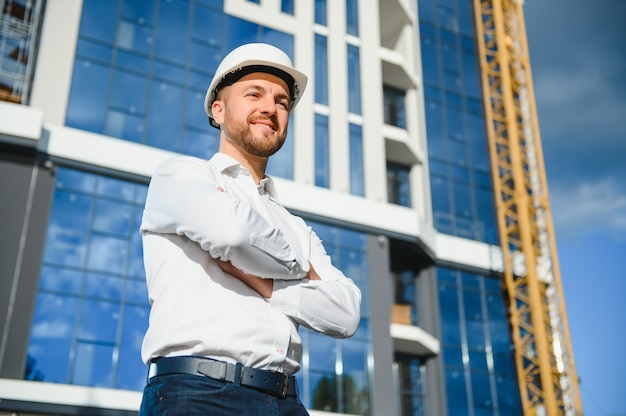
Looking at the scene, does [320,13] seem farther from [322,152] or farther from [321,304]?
[321,304]

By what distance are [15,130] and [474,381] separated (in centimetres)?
1806

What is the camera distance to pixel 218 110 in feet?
10.9

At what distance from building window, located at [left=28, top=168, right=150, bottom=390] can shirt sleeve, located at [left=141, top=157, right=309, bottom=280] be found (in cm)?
1722

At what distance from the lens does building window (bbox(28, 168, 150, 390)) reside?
18891 mm

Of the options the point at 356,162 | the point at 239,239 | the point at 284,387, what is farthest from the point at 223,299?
the point at 356,162

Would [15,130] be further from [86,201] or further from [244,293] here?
[244,293]

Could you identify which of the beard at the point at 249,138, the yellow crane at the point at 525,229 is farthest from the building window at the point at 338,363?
the beard at the point at 249,138

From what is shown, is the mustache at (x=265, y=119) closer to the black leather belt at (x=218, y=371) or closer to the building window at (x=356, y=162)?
the black leather belt at (x=218, y=371)

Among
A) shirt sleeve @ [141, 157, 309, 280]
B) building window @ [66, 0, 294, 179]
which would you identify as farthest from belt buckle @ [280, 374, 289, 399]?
building window @ [66, 0, 294, 179]

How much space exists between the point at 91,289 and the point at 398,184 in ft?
45.0

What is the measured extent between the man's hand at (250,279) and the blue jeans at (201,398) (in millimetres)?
373

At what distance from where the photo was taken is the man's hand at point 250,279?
2.69 metres

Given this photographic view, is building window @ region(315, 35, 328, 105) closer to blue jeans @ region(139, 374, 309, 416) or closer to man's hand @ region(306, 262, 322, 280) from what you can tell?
man's hand @ region(306, 262, 322, 280)

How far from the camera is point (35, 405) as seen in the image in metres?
18.1
